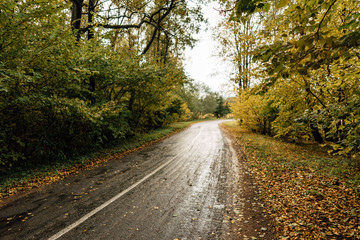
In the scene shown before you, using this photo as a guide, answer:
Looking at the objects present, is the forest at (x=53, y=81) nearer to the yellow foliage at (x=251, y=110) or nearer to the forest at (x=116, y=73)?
the forest at (x=116, y=73)

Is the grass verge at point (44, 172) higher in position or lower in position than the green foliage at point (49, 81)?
lower

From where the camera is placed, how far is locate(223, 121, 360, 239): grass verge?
3617mm

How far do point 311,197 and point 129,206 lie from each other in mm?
4669

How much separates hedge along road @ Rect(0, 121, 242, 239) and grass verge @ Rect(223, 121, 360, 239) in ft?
3.64

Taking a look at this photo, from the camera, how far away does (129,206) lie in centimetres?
463

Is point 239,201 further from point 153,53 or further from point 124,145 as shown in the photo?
point 153,53

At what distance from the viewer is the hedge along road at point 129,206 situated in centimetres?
369

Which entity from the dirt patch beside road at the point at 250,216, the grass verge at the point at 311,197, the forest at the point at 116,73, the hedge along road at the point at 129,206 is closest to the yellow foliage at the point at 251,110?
the forest at the point at 116,73

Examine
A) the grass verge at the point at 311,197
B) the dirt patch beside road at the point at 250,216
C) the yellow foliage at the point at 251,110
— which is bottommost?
the dirt patch beside road at the point at 250,216

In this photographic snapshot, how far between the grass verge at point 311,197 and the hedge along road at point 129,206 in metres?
1.11

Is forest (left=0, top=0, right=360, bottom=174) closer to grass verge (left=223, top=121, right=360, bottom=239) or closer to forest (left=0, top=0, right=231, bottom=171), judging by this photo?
forest (left=0, top=0, right=231, bottom=171)

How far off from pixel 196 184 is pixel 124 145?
7.50 m

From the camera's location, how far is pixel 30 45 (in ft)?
19.3

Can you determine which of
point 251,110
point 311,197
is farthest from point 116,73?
point 251,110
